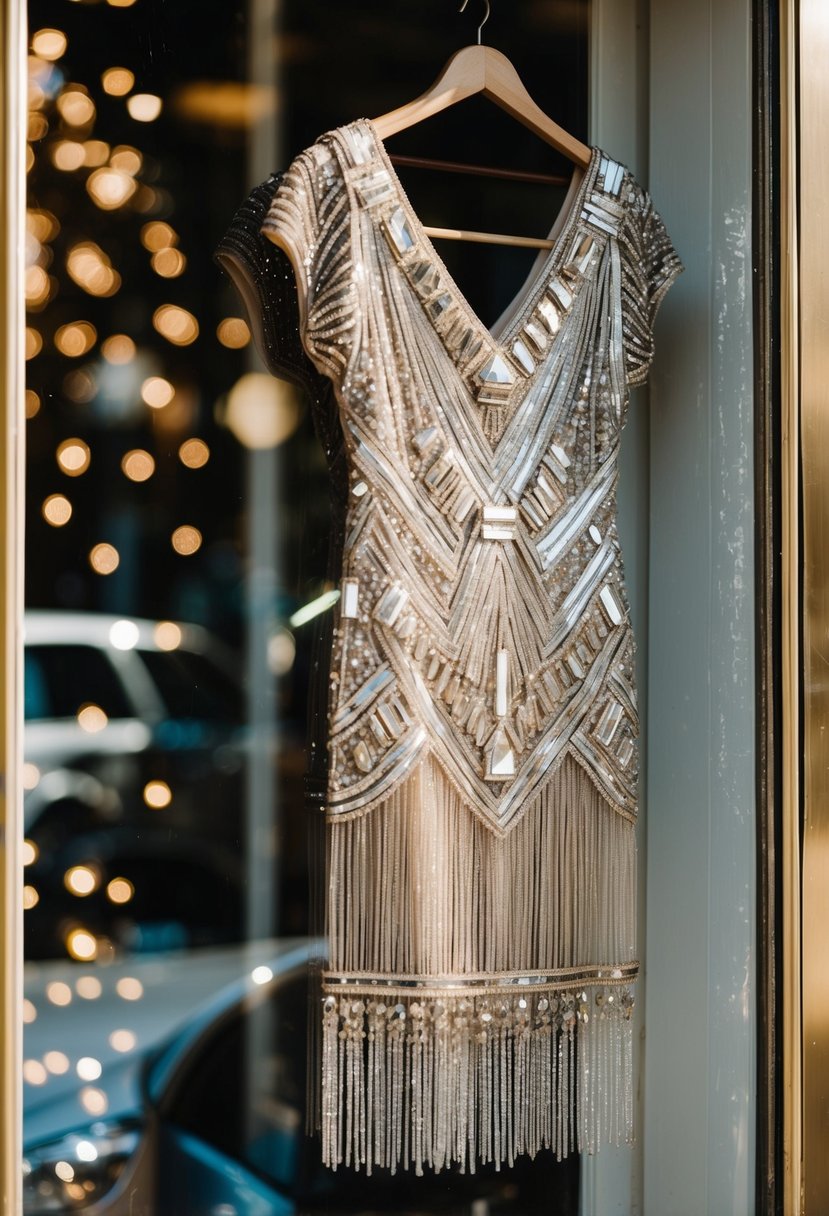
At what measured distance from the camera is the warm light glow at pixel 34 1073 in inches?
58.8

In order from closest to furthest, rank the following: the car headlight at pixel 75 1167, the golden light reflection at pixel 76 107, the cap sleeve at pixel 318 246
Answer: the cap sleeve at pixel 318 246
the car headlight at pixel 75 1167
the golden light reflection at pixel 76 107

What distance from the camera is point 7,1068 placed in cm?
115

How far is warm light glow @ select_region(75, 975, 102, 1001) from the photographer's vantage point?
1.57 m

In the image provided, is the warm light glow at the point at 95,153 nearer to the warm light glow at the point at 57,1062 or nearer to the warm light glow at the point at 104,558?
the warm light glow at the point at 104,558

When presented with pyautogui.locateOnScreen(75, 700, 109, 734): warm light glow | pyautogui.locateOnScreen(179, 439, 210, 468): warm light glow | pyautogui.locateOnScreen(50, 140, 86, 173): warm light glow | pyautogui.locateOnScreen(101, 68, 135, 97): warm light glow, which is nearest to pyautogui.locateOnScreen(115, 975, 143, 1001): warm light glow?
pyautogui.locateOnScreen(75, 700, 109, 734): warm light glow

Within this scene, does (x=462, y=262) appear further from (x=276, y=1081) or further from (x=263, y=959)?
(x=276, y=1081)

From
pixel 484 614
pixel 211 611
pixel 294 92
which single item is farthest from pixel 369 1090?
pixel 294 92

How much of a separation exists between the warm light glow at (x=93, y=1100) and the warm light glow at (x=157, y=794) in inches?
13.4

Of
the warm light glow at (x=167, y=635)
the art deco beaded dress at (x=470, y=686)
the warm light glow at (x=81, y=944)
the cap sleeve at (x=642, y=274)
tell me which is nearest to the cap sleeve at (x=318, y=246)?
the art deco beaded dress at (x=470, y=686)

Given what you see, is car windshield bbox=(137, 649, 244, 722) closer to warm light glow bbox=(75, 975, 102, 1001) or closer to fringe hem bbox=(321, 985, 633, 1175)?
warm light glow bbox=(75, 975, 102, 1001)

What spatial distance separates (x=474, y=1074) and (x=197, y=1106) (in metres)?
0.45

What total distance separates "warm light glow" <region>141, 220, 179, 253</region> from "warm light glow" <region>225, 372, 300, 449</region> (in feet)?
0.63

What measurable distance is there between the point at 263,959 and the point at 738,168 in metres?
1.15

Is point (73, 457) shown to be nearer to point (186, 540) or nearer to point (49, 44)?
point (186, 540)
